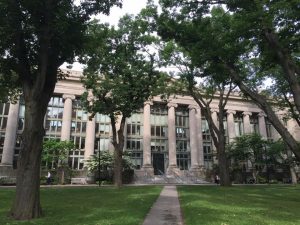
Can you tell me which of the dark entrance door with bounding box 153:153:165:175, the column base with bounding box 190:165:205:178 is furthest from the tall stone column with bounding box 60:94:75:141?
the column base with bounding box 190:165:205:178

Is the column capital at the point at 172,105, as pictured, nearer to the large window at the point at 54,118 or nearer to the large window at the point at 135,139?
the large window at the point at 135,139

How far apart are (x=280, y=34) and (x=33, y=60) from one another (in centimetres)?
1145

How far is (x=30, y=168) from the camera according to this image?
11.2 m

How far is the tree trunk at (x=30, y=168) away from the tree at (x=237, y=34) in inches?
346

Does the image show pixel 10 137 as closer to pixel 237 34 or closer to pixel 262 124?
pixel 237 34

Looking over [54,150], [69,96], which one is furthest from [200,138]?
[54,150]

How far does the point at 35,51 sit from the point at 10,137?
34.2 m

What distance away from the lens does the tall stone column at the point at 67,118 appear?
152 ft

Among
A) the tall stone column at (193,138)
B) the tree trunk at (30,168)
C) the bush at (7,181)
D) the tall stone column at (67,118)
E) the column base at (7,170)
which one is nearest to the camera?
the tree trunk at (30,168)

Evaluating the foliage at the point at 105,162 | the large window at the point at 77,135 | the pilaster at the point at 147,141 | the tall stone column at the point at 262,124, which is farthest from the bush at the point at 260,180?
the large window at the point at 77,135

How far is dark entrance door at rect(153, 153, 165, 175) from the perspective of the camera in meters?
52.1

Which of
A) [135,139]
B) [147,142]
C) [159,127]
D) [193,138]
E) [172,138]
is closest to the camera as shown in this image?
[147,142]

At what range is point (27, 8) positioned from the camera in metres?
11.6

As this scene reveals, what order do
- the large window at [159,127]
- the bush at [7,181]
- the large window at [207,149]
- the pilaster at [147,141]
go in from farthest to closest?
the large window at [207,149] → the large window at [159,127] → the pilaster at [147,141] → the bush at [7,181]
